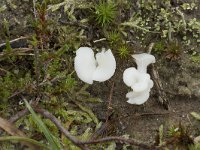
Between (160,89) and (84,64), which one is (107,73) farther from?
(160,89)

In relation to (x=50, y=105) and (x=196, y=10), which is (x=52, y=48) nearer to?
(x=50, y=105)

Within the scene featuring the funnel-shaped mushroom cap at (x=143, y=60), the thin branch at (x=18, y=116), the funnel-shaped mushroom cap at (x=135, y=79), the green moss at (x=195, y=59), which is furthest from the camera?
the green moss at (x=195, y=59)

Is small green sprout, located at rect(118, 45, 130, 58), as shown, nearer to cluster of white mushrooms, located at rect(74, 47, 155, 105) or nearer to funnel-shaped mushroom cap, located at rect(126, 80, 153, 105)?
cluster of white mushrooms, located at rect(74, 47, 155, 105)

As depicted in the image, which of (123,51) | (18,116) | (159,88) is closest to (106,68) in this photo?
(123,51)

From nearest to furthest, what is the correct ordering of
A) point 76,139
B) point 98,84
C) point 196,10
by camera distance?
point 76,139 → point 98,84 → point 196,10

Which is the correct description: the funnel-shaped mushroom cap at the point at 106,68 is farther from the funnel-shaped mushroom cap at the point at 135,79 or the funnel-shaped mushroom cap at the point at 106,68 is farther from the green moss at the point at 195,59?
the green moss at the point at 195,59

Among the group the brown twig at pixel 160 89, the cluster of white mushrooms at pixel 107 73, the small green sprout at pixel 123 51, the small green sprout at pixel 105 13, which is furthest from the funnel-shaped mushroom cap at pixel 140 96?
the small green sprout at pixel 105 13

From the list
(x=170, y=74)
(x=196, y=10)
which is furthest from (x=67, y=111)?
(x=196, y=10)
